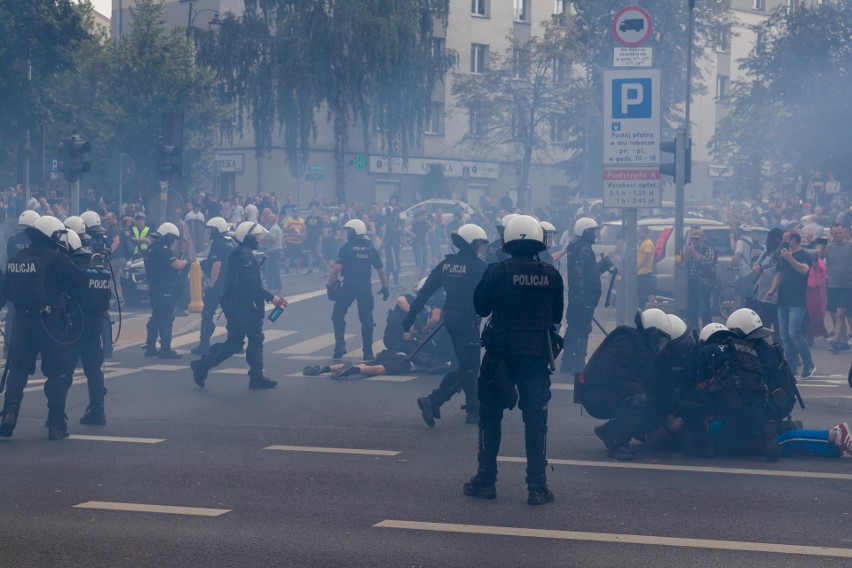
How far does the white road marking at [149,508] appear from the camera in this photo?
718cm

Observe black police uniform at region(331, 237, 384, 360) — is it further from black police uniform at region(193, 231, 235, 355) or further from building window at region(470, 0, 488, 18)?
building window at region(470, 0, 488, 18)

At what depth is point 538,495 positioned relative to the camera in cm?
742

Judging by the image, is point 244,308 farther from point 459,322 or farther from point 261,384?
point 459,322

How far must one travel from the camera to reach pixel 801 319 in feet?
47.9

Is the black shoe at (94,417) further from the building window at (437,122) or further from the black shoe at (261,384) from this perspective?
the building window at (437,122)

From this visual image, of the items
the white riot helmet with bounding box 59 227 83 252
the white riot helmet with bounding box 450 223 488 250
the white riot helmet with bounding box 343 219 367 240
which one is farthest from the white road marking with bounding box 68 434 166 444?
the white riot helmet with bounding box 343 219 367 240

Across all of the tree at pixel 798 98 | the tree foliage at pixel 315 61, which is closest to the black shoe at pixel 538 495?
the tree at pixel 798 98

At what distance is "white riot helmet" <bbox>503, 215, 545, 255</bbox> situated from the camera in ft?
25.2

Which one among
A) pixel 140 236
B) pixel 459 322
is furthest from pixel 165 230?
pixel 140 236

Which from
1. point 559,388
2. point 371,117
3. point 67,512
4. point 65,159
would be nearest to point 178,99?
point 371,117

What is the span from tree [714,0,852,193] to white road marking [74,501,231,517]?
30032mm

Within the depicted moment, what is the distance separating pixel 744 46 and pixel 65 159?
51.7 m

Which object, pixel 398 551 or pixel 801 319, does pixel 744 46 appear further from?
pixel 398 551

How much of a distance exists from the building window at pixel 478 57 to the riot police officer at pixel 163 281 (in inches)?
1659
